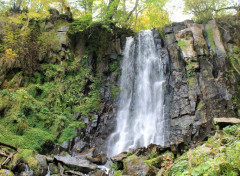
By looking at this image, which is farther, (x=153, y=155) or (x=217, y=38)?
(x=217, y=38)

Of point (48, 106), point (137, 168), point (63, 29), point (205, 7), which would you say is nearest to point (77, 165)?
point (137, 168)


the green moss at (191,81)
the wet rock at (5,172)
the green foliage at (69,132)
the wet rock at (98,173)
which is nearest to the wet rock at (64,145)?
Answer: the green foliage at (69,132)

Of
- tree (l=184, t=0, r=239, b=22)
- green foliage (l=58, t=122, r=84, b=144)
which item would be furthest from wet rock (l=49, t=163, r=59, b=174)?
tree (l=184, t=0, r=239, b=22)

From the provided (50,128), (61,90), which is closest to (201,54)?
(61,90)

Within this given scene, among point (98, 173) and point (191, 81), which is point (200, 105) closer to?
point (191, 81)

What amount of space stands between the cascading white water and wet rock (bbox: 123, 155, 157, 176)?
171 inches

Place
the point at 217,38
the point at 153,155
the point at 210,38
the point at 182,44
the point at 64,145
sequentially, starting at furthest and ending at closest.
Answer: the point at 210,38
the point at 217,38
the point at 182,44
the point at 64,145
the point at 153,155

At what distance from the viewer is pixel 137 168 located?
6406 millimetres

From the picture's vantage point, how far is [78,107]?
1341 centimetres

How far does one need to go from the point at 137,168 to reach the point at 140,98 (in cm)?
774

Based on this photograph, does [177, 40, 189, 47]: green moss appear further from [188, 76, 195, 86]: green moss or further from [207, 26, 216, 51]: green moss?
[188, 76, 195, 86]: green moss

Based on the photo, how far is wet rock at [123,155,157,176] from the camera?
242 inches

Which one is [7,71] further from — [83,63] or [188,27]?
[188,27]

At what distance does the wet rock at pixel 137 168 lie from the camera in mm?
6142
